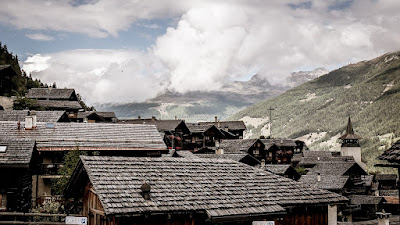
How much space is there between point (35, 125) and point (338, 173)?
51.6 meters

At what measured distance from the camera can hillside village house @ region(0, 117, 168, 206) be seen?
35.3 metres

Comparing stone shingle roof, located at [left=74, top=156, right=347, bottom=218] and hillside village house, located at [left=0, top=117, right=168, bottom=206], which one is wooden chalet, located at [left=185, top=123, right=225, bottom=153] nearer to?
hillside village house, located at [left=0, top=117, right=168, bottom=206]

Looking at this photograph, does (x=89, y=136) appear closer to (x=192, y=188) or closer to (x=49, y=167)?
(x=49, y=167)

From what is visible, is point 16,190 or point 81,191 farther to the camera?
point 16,190

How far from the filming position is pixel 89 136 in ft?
124

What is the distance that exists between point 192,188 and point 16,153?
14.2 metres

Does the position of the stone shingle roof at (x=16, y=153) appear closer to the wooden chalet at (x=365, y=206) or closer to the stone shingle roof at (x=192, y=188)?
the stone shingle roof at (x=192, y=188)

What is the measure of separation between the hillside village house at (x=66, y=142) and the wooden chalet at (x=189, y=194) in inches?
611

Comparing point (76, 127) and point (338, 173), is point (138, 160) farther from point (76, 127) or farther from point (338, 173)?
point (338, 173)

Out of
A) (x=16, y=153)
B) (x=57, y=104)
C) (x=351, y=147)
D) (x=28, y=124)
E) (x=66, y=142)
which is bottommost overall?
(x=16, y=153)

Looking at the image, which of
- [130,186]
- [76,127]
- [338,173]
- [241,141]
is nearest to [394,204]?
[338,173]

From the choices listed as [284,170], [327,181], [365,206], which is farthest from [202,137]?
[365,206]

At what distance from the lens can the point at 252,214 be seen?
17.4 metres

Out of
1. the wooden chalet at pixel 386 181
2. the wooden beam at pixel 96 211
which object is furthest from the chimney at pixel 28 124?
the wooden chalet at pixel 386 181
